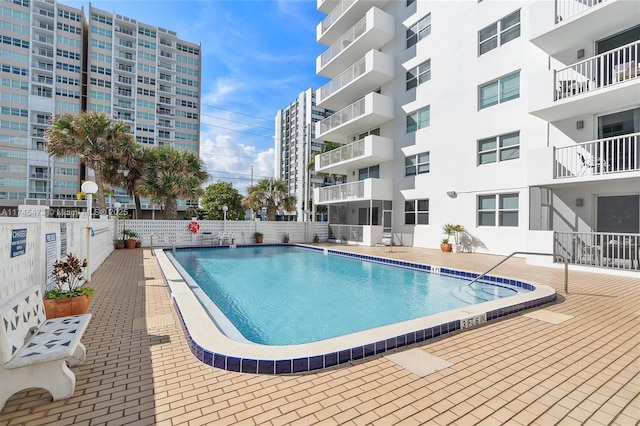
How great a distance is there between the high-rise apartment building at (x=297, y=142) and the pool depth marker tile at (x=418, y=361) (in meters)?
62.1

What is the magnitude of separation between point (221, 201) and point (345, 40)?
2504 cm

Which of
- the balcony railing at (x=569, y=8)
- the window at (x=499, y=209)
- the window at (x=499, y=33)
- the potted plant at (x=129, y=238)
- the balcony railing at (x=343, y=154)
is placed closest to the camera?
the balcony railing at (x=569, y=8)

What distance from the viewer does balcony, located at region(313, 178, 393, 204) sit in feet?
58.0

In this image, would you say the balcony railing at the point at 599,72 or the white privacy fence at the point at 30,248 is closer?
the white privacy fence at the point at 30,248

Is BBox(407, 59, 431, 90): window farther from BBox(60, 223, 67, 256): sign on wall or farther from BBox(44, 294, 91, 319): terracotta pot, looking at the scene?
BBox(44, 294, 91, 319): terracotta pot

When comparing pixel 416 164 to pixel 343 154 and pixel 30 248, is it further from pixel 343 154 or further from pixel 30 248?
pixel 30 248

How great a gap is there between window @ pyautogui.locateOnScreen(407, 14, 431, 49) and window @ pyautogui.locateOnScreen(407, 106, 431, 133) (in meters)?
4.32

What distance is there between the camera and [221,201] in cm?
3838

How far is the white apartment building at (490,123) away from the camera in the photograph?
9648 millimetres

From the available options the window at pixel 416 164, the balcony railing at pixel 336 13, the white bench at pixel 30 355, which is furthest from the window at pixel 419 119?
the white bench at pixel 30 355

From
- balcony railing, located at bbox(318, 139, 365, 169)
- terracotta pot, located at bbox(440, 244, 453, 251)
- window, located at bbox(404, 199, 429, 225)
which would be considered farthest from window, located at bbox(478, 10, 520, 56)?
terracotta pot, located at bbox(440, 244, 453, 251)

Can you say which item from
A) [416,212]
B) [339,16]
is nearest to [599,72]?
[416,212]

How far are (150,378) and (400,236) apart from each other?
53.9 feet

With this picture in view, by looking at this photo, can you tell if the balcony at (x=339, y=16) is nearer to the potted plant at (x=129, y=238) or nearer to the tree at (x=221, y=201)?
the potted plant at (x=129, y=238)
